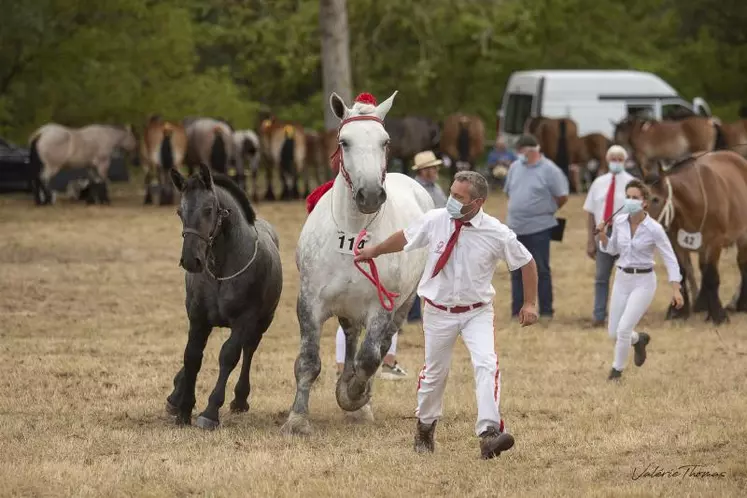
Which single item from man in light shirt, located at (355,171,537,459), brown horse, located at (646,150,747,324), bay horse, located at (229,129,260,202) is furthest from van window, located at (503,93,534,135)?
man in light shirt, located at (355,171,537,459)

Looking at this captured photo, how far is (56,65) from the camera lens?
36531mm

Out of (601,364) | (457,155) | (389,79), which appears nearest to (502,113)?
(457,155)

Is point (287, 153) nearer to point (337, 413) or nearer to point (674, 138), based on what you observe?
point (674, 138)

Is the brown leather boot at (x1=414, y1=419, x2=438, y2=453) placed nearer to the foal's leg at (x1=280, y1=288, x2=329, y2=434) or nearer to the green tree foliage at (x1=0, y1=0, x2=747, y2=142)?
the foal's leg at (x1=280, y1=288, x2=329, y2=434)

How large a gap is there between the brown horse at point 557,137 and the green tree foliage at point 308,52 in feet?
14.6

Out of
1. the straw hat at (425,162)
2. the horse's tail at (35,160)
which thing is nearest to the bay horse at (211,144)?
the horse's tail at (35,160)

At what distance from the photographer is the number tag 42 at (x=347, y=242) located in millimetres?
10508

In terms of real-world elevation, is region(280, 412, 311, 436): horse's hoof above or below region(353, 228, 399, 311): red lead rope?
below

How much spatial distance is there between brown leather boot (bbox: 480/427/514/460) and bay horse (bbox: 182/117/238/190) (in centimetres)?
2369

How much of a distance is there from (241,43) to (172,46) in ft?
17.6

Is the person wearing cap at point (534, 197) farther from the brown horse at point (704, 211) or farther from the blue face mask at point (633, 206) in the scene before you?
the blue face mask at point (633, 206)

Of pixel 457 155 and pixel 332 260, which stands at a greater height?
pixel 332 260

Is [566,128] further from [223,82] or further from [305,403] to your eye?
[305,403]

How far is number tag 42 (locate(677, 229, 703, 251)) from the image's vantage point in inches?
672
